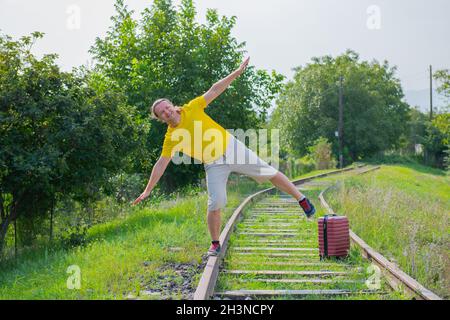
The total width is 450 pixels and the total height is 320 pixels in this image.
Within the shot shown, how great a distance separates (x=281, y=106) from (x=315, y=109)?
5.80m

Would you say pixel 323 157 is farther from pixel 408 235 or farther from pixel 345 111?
pixel 408 235

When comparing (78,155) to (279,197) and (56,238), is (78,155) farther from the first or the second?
(279,197)

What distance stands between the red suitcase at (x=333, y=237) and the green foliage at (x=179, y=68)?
13.0 metres

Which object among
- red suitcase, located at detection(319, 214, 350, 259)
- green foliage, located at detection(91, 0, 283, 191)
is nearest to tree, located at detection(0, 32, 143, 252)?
red suitcase, located at detection(319, 214, 350, 259)

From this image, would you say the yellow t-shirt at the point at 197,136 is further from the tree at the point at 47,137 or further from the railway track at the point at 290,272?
the tree at the point at 47,137

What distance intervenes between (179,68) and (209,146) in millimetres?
14685

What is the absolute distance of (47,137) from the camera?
9469 mm

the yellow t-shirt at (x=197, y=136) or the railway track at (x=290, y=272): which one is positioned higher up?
the yellow t-shirt at (x=197, y=136)

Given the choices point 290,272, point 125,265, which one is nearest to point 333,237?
point 290,272

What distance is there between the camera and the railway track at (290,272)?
505cm

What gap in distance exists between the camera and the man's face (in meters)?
5.42

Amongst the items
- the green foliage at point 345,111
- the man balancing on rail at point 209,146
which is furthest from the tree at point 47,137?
the green foliage at point 345,111
